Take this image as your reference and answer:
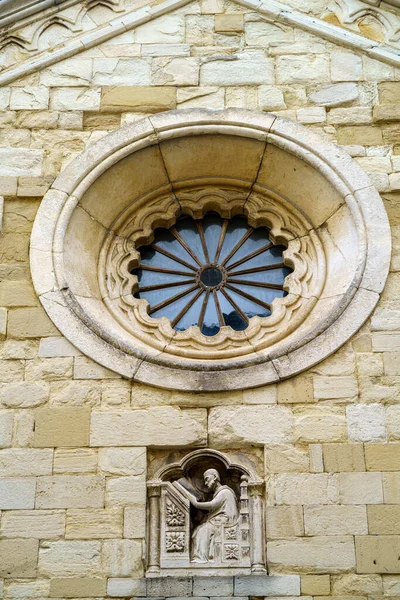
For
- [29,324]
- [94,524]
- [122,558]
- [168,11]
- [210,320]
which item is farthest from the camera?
[168,11]

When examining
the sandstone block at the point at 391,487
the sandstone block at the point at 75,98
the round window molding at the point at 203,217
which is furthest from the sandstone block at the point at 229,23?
the sandstone block at the point at 391,487

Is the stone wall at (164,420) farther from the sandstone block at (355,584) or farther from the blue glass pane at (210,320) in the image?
the blue glass pane at (210,320)

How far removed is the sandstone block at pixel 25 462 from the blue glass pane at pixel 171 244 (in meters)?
2.37

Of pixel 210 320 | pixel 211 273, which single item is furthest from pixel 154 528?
pixel 211 273

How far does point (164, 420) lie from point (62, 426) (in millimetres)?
766

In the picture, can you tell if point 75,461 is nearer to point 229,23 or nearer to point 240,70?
point 240,70

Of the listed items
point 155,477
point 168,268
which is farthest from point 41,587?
point 168,268

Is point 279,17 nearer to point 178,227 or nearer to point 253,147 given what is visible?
point 253,147

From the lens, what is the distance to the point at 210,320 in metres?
9.25

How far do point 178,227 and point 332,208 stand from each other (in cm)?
144

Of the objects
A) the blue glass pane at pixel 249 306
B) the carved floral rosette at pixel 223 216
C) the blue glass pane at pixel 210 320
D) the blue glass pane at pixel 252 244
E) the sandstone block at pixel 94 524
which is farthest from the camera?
the blue glass pane at pixel 252 244

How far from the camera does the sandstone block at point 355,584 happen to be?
24.8 ft

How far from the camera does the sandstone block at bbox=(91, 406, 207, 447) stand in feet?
26.6

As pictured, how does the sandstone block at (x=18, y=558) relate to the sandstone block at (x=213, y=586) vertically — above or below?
above
